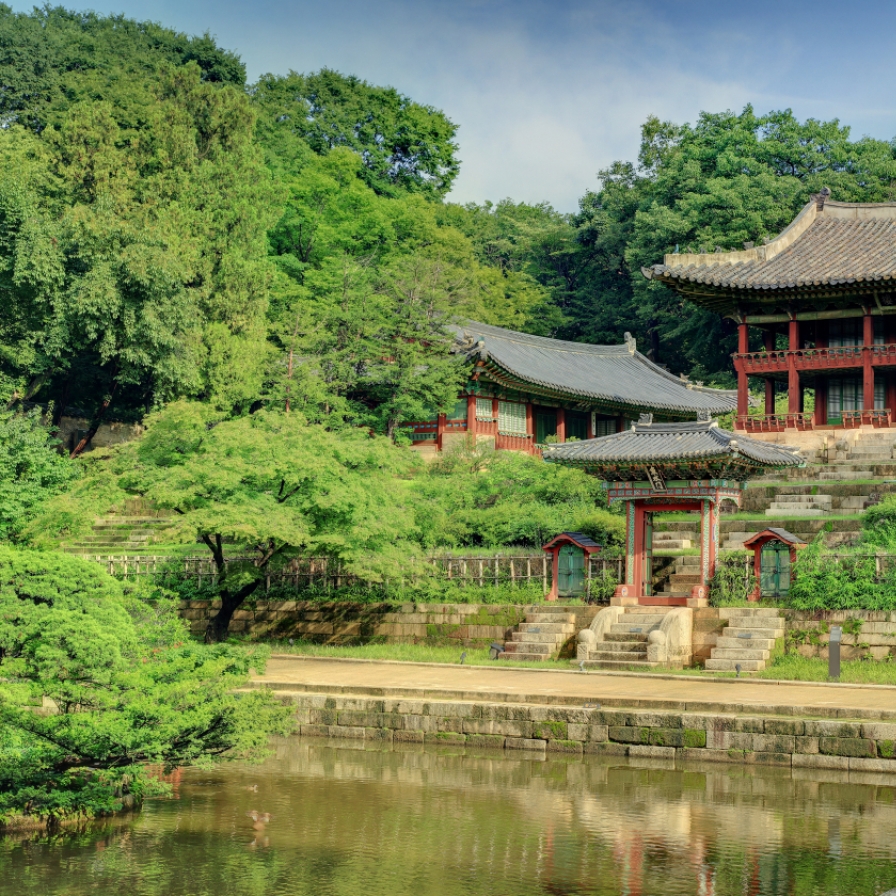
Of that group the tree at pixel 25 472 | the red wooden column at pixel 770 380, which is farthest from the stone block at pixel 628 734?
the red wooden column at pixel 770 380

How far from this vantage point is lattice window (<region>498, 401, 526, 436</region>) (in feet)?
155

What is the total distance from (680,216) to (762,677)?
127ft

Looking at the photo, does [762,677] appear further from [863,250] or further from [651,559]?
[863,250]

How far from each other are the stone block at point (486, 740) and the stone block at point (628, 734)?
191 centimetres

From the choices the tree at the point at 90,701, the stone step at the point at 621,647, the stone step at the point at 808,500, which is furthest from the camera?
the stone step at the point at 808,500

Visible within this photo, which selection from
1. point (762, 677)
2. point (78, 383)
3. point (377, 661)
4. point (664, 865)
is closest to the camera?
point (664, 865)

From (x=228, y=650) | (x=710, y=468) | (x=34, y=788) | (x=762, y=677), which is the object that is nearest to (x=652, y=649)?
(x=762, y=677)

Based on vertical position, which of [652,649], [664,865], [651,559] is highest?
[651,559]

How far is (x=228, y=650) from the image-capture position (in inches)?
699

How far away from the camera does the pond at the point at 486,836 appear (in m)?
14.0

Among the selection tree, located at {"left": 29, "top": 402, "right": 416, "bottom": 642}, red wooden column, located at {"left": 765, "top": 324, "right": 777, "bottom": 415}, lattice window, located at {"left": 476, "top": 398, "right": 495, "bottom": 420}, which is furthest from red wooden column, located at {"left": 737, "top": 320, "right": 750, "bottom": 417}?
tree, located at {"left": 29, "top": 402, "right": 416, "bottom": 642}

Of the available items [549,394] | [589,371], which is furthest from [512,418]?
[589,371]

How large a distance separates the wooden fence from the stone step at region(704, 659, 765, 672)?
154 inches

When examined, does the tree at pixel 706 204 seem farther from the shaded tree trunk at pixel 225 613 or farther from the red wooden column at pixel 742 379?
the shaded tree trunk at pixel 225 613
